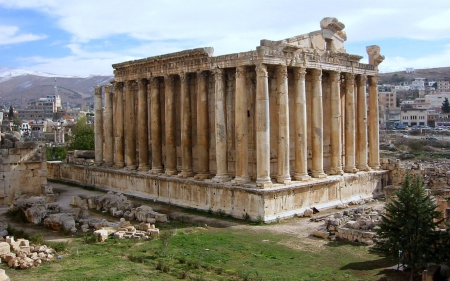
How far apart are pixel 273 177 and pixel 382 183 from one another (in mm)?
8703

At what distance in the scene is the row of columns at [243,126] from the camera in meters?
23.2

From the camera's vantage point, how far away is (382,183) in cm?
2938

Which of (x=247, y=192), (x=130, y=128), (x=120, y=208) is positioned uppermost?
(x=130, y=128)

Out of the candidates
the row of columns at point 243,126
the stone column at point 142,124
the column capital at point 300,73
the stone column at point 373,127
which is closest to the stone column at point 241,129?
the row of columns at point 243,126

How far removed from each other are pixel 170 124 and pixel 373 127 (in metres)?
12.7

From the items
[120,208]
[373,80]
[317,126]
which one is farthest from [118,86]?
[373,80]

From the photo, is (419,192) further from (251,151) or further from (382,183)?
(382,183)

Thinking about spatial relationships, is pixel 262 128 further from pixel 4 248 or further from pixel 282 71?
pixel 4 248

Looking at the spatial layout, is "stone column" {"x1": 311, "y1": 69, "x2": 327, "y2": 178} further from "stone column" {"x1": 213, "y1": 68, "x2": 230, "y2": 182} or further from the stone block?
the stone block

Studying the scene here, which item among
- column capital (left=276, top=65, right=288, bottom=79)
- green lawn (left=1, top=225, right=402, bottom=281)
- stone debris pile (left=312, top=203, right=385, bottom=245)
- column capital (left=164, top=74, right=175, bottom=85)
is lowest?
green lawn (left=1, top=225, right=402, bottom=281)

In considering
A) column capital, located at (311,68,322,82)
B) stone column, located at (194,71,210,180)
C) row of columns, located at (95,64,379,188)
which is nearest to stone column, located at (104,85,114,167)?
row of columns, located at (95,64,379,188)

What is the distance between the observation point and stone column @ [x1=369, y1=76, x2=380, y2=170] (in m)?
29.8

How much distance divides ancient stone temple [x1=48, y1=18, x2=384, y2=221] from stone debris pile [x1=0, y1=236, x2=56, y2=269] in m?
9.25

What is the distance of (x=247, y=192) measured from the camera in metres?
22.2
